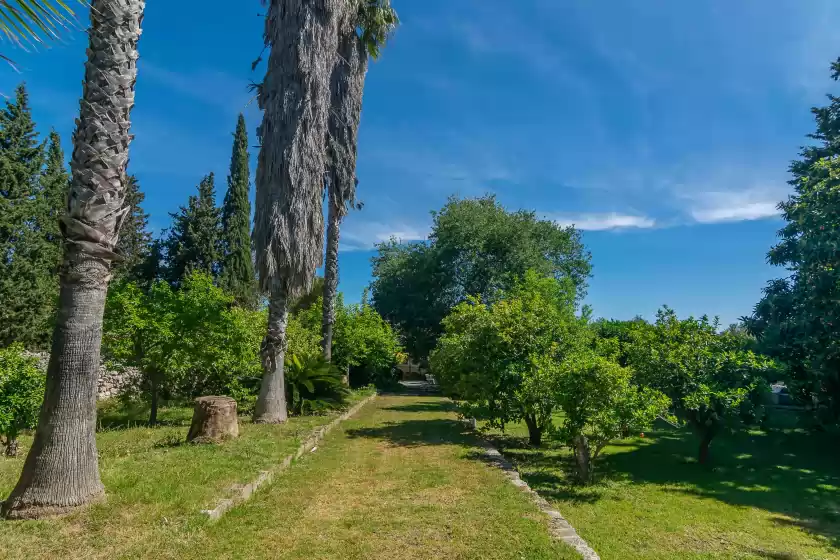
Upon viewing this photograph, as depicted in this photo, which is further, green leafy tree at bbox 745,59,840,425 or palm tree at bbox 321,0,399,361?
palm tree at bbox 321,0,399,361

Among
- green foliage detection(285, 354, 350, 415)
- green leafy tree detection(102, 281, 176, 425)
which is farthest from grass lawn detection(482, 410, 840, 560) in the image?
green leafy tree detection(102, 281, 176, 425)

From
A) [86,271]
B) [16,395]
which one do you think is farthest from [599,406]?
[16,395]

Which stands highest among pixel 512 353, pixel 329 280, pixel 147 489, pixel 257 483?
pixel 329 280

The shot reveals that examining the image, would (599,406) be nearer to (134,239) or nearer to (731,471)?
(731,471)

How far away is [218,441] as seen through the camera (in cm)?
813

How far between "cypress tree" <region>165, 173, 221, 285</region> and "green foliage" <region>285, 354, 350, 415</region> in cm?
1654

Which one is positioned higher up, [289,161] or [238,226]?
[238,226]

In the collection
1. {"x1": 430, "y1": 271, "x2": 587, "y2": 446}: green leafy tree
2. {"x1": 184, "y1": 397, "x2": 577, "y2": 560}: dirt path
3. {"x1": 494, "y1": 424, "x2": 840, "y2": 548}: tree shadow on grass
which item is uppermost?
{"x1": 430, "y1": 271, "x2": 587, "y2": 446}: green leafy tree

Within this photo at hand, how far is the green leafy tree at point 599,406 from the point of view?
7.31 meters

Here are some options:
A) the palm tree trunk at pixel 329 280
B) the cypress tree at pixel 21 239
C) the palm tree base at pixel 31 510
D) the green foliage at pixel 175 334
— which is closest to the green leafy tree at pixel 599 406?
the palm tree base at pixel 31 510

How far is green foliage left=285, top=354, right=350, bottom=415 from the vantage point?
42.4 feet

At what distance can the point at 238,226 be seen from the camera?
29.0 meters

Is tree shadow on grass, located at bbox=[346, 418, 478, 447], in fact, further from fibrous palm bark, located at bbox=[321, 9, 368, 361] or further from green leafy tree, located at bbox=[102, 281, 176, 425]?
fibrous palm bark, located at bbox=[321, 9, 368, 361]

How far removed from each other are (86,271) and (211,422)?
433 cm
